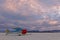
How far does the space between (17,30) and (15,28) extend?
18.7 inches

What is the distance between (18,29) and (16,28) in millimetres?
700

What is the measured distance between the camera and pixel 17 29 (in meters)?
35.1

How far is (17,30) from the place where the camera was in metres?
35.2

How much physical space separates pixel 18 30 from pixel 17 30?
39 centimetres

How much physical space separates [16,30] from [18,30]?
0.74 m

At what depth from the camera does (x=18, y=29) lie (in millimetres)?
34781

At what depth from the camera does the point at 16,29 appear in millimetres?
35250

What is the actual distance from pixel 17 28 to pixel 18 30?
51cm

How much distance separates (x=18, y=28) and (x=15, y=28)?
0.71 meters

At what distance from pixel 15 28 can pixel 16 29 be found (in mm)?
233

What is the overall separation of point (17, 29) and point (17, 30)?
17 cm

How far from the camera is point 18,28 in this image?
34.8 metres

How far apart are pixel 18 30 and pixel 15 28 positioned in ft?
2.51
